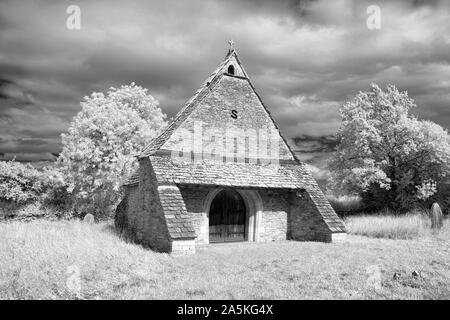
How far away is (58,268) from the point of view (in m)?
8.22

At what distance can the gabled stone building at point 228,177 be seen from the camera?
1416 centimetres

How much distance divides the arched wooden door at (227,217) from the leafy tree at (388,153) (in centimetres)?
1287

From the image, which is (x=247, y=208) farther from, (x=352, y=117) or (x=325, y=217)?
(x=352, y=117)

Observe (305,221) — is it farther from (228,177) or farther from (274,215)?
(228,177)

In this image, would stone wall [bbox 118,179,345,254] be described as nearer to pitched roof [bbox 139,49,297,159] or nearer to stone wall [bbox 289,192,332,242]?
stone wall [bbox 289,192,332,242]

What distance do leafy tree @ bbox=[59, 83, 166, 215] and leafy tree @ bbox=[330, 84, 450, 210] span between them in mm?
15853

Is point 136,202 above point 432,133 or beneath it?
beneath

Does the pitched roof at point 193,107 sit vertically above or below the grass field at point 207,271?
above

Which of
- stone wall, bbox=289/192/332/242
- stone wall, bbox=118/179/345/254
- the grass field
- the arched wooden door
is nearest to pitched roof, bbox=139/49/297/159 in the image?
stone wall, bbox=118/179/345/254

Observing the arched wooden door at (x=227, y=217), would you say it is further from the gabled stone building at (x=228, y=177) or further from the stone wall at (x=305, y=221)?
the stone wall at (x=305, y=221)

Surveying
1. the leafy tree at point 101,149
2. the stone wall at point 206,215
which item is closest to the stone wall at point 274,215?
the stone wall at point 206,215

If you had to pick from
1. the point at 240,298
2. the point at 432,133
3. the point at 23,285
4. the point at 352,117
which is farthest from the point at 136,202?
the point at 432,133
